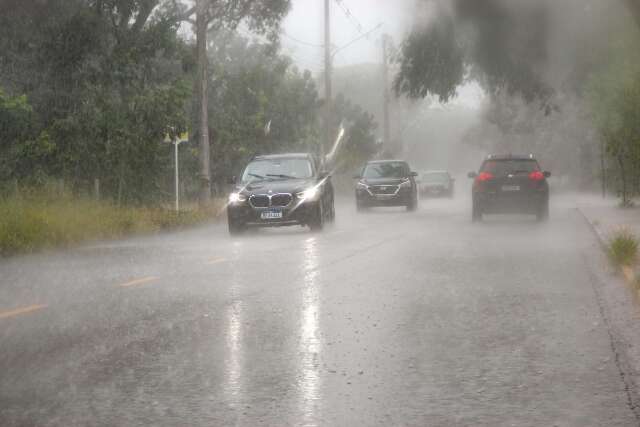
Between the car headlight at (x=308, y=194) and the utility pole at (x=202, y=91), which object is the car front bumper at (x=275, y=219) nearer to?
the car headlight at (x=308, y=194)

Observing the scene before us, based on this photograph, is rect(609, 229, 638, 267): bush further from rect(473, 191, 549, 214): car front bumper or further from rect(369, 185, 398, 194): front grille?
rect(369, 185, 398, 194): front grille

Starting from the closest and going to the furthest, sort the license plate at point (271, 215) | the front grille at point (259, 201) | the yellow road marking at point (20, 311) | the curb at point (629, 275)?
the yellow road marking at point (20, 311) → the curb at point (629, 275) → the license plate at point (271, 215) → the front grille at point (259, 201)

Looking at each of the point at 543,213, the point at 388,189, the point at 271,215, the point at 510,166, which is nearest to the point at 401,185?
the point at 388,189

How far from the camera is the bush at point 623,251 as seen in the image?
15.0 metres

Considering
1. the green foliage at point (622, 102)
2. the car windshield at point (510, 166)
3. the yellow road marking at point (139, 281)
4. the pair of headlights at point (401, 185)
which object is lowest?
the yellow road marking at point (139, 281)

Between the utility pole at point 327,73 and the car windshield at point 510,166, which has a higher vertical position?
the utility pole at point 327,73

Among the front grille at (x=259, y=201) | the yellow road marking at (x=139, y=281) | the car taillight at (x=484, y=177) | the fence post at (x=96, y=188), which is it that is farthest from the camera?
the fence post at (x=96, y=188)

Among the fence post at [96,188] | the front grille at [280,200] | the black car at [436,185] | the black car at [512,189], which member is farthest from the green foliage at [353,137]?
the front grille at [280,200]

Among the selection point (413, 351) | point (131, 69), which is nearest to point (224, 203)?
point (131, 69)

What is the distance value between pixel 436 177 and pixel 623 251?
38792 mm

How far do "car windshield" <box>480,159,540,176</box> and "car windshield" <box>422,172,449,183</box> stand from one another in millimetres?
25291

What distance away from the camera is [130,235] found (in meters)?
24.2

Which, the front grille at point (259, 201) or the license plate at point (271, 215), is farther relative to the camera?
the front grille at point (259, 201)

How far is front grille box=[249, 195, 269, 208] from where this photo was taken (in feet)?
77.6
